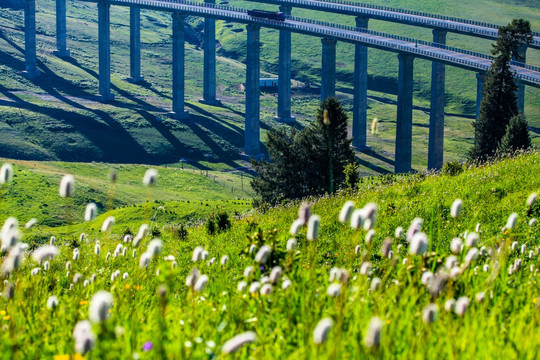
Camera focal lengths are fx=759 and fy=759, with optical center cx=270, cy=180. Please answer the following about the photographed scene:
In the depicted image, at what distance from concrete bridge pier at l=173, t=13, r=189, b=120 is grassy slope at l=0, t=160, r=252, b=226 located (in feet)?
89.9

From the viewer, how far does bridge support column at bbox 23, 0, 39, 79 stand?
474ft

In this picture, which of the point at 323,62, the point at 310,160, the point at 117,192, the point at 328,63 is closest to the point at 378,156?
the point at 328,63

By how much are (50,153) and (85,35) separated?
93.6 m

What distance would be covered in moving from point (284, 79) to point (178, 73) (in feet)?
65.1

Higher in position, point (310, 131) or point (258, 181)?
point (310, 131)

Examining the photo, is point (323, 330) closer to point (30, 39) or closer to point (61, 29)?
point (30, 39)

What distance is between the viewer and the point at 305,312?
7590 millimetres

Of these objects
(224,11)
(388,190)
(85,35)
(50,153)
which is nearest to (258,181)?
(388,190)

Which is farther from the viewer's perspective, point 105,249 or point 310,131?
point 310,131

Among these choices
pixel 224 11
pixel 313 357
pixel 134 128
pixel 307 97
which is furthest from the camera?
pixel 307 97

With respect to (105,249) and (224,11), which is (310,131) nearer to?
(105,249)

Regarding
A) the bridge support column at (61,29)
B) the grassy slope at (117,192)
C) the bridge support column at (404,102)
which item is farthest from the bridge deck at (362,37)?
the grassy slope at (117,192)

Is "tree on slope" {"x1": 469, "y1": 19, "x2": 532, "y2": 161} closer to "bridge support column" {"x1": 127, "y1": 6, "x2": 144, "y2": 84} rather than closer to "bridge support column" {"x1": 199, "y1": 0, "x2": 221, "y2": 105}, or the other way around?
"bridge support column" {"x1": 199, "y1": 0, "x2": 221, "y2": 105}

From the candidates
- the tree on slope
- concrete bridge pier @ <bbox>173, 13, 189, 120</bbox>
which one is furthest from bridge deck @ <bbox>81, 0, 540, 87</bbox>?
the tree on slope
